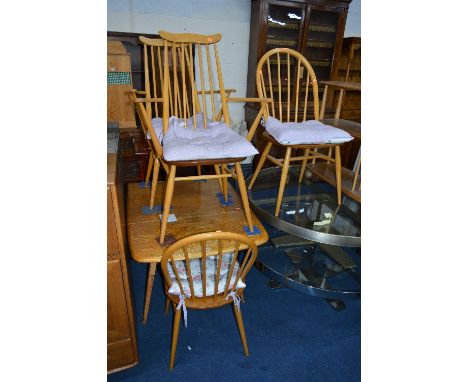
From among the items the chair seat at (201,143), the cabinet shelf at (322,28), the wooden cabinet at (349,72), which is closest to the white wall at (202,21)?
the cabinet shelf at (322,28)

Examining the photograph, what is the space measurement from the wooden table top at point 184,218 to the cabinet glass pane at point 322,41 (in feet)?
6.46

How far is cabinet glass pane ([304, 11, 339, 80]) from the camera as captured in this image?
2781 mm

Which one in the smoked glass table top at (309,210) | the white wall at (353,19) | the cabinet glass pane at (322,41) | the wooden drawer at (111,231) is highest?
the white wall at (353,19)

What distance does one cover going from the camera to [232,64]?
2.98 m

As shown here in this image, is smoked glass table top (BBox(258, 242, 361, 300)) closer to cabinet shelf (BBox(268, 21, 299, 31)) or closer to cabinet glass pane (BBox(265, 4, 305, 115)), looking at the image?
cabinet glass pane (BBox(265, 4, 305, 115))

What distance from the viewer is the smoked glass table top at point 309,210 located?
4.87 ft

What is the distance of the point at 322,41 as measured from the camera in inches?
114

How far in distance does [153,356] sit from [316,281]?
0.97 m

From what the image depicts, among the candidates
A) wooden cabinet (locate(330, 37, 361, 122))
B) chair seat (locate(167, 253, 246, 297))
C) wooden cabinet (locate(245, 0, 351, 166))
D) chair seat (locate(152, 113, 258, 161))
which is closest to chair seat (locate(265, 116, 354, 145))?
chair seat (locate(152, 113, 258, 161))

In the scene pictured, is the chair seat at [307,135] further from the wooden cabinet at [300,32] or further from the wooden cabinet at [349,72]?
Answer: the wooden cabinet at [349,72]

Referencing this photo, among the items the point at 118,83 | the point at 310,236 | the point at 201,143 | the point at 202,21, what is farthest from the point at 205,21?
the point at 310,236

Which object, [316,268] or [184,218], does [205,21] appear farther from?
[316,268]

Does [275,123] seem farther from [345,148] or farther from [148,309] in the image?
[345,148]

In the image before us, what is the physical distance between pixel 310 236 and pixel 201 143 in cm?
72
